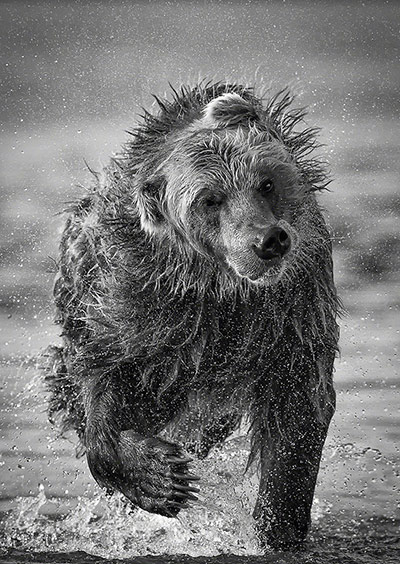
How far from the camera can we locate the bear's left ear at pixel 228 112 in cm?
573

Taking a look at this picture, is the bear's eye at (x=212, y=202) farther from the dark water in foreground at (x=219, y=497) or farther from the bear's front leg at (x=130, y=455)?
the dark water in foreground at (x=219, y=497)

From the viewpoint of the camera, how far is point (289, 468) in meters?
6.18

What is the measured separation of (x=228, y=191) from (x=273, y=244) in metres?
0.38

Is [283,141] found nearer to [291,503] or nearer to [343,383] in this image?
[291,503]

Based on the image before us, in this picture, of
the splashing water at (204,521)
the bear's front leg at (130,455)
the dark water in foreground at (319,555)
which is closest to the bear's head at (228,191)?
the bear's front leg at (130,455)

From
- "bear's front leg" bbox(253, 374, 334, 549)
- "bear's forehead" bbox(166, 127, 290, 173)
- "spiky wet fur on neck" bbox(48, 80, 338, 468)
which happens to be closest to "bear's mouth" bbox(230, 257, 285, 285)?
"spiky wet fur on neck" bbox(48, 80, 338, 468)

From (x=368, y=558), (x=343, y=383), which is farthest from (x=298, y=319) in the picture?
(x=343, y=383)

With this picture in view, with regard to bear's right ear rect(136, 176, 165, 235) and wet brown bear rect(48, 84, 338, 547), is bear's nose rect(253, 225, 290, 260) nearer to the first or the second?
wet brown bear rect(48, 84, 338, 547)

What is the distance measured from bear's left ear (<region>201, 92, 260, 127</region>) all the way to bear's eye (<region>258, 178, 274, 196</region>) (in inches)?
13.3

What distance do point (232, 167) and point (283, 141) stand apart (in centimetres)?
40

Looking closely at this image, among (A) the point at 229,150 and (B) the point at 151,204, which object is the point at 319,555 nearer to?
(B) the point at 151,204

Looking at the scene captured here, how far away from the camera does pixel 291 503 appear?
6227mm

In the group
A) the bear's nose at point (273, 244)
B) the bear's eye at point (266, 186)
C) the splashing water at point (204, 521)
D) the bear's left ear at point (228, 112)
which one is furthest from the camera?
the splashing water at point (204, 521)

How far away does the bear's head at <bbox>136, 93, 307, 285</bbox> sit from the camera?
543 centimetres
